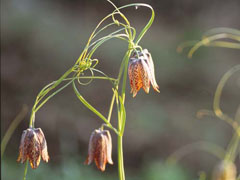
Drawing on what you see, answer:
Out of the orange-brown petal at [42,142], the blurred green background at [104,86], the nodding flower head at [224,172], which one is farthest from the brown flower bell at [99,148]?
the blurred green background at [104,86]

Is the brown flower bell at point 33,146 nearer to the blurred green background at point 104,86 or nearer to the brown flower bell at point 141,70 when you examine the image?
the brown flower bell at point 141,70

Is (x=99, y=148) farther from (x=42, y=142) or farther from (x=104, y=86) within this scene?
(x=104, y=86)

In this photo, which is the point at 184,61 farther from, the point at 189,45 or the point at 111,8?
the point at 111,8

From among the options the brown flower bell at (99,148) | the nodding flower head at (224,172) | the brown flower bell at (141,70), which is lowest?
the nodding flower head at (224,172)

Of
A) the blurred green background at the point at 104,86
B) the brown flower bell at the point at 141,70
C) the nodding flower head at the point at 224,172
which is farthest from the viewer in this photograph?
the blurred green background at the point at 104,86

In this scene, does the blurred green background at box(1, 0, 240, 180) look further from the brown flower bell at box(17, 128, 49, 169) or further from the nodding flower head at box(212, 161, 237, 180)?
the nodding flower head at box(212, 161, 237, 180)

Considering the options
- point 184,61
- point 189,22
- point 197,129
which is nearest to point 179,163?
point 197,129
